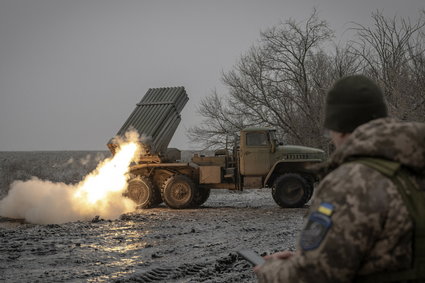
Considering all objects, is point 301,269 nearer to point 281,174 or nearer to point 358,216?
point 358,216

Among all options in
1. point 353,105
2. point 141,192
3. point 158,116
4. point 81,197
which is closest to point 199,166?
point 141,192

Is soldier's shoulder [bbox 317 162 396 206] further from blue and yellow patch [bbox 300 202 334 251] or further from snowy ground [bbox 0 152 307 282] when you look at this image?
snowy ground [bbox 0 152 307 282]

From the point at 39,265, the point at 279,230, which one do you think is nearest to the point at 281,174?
the point at 279,230

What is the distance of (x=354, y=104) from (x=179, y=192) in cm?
1470

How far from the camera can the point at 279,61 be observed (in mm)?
27125

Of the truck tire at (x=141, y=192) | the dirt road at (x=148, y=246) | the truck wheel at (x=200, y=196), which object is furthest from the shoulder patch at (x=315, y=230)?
the truck wheel at (x=200, y=196)

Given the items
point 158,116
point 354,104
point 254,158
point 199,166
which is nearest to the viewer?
point 354,104

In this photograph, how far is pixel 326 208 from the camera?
195 cm

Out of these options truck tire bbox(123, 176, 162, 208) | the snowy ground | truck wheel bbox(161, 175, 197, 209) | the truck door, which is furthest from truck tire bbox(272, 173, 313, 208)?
truck tire bbox(123, 176, 162, 208)

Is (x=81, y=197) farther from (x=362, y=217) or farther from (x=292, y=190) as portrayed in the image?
(x=362, y=217)

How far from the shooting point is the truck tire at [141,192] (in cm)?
1686

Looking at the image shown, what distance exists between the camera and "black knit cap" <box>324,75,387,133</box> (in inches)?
86.4

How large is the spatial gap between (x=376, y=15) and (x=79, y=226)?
10832mm

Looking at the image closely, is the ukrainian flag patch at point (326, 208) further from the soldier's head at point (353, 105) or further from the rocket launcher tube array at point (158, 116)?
the rocket launcher tube array at point (158, 116)
